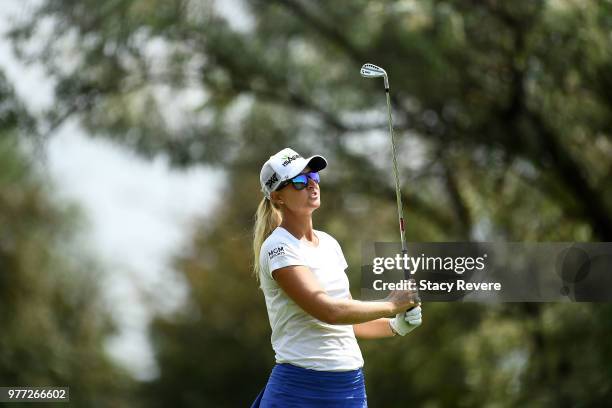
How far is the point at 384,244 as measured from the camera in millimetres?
3488

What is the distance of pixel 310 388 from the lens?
3.00m

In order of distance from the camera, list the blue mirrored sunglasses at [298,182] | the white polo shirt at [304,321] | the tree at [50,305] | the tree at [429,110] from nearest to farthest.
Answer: the white polo shirt at [304,321] → the blue mirrored sunglasses at [298,182] → the tree at [429,110] → the tree at [50,305]

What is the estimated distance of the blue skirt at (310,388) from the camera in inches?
118

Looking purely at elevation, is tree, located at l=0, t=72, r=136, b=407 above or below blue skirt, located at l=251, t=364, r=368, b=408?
above

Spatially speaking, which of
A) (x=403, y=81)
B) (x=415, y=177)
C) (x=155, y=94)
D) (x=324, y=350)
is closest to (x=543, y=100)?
(x=403, y=81)

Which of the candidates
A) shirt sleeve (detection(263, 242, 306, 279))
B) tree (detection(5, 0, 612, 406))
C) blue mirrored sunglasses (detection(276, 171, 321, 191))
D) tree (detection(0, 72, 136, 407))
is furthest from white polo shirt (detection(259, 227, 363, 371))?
tree (detection(0, 72, 136, 407))

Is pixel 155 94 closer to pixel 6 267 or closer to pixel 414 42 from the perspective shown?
pixel 414 42

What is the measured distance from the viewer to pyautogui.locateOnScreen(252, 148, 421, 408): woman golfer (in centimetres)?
291

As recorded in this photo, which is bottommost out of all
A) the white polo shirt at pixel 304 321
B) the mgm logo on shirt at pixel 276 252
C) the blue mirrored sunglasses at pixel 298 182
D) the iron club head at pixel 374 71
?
the white polo shirt at pixel 304 321

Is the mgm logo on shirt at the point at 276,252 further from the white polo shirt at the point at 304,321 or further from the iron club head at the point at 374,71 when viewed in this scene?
the iron club head at the point at 374,71

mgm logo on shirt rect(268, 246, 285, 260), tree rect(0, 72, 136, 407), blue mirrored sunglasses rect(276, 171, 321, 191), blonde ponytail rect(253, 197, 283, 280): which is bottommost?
mgm logo on shirt rect(268, 246, 285, 260)

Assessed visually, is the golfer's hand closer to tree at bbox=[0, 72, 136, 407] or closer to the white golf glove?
the white golf glove

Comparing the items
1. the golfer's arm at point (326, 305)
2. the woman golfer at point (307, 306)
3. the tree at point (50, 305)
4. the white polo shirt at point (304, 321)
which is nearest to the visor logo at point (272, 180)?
the woman golfer at point (307, 306)

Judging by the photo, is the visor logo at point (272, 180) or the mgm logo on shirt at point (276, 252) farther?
the visor logo at point (272, 180)
